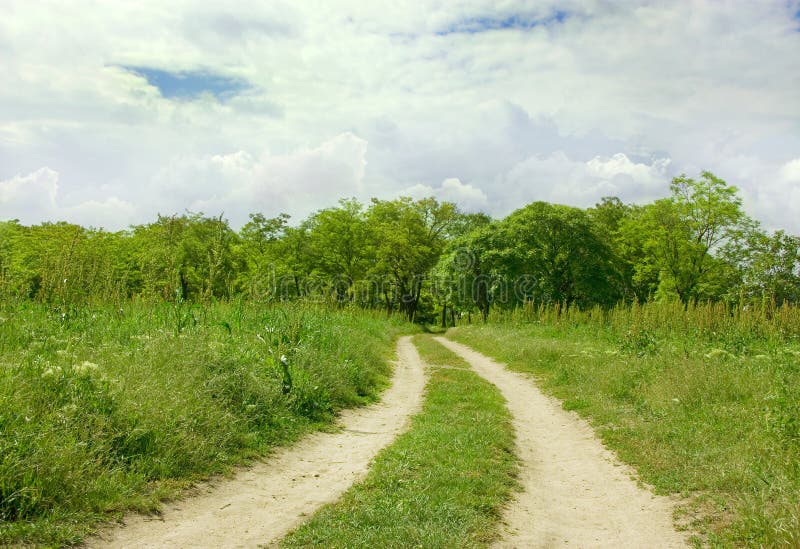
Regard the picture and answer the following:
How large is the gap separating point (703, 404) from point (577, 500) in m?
4.00

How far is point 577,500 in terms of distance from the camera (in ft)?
21.1

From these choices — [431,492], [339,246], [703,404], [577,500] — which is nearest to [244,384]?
[431,492]

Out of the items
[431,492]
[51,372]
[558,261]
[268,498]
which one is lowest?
[268,498]

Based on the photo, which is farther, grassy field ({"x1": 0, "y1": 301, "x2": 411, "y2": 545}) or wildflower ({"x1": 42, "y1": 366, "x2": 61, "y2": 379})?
wildflower ({"x1": 42, "y1": 366, "x2": 61, "y2": 379})

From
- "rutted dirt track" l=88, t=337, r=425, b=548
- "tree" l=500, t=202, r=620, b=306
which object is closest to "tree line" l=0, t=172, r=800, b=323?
"tree" l=500, t=202, r=620, b=306

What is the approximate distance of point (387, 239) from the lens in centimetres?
4969

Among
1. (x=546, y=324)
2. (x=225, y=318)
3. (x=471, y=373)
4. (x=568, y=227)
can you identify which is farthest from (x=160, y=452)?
(x=568, y=227)

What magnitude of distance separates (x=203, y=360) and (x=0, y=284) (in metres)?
3.27

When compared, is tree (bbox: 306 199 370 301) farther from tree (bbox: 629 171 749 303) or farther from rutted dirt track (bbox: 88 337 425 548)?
rutted dirt track (bbox: 88 337 425 548)

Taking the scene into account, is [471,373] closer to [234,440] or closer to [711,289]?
[234,440]

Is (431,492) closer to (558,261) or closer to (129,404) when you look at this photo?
(129,404)

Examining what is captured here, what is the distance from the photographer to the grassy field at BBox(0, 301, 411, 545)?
4.89 m

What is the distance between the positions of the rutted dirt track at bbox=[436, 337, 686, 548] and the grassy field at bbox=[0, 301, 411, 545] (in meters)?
3.62

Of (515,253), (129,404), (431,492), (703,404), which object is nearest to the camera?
(431,492)
